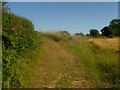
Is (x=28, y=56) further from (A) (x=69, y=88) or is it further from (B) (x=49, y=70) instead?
(A) (x=69, y=88)

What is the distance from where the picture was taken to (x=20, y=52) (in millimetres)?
10234

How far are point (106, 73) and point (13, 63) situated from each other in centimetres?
372

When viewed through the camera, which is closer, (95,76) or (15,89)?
(15,89)

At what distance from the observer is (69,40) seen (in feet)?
93.4

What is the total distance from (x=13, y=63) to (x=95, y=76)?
3179 mm

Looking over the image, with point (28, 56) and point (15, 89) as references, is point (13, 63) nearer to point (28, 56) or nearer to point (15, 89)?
point (15, 89)

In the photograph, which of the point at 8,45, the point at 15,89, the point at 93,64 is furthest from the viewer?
the point at 93,64

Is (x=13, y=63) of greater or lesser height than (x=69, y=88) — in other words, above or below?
above

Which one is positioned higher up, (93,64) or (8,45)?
(8,45)

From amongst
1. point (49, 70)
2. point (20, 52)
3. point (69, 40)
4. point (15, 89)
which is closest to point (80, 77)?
point (49, 70)

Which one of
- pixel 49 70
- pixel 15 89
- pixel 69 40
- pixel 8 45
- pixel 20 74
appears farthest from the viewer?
pixel 69 40

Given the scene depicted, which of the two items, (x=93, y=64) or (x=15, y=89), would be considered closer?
(x=15, y=89)

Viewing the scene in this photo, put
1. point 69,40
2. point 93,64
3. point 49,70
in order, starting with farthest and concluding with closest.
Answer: point 69,40
point 93,64
point 49,70

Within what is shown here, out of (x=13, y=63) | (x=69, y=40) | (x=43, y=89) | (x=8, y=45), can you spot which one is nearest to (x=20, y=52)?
(x=8, y=45)
